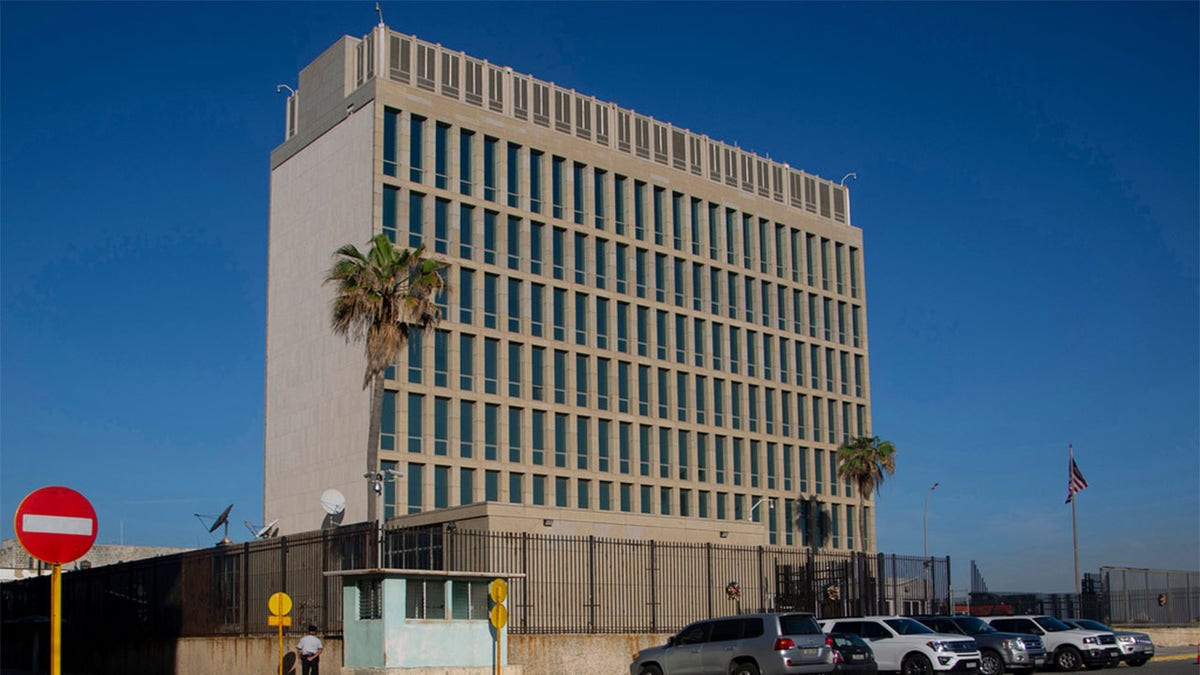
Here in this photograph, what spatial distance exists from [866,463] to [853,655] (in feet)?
167

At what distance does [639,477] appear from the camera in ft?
227

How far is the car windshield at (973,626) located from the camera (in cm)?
3256

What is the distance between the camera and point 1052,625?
35438 millimetres

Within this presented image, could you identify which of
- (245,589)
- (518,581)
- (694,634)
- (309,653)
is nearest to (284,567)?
(245,589)

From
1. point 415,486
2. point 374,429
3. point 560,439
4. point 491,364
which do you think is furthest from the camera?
point 560,439

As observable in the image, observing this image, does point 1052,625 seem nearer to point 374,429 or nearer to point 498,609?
point 498,609

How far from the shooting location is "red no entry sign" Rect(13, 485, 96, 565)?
8.12 meters

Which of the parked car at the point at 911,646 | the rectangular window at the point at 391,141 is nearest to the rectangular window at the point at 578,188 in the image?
the rectangular window at the point at 391,141

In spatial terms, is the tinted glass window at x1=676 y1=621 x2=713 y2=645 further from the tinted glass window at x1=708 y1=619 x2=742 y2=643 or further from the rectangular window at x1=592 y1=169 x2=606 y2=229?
the rectangular window at x1=592 y1=169 x2=606 y2=229

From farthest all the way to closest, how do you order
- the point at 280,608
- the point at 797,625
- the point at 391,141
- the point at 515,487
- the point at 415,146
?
the point at 515,487, the point at 415,146, the point at 391,141, the point at 280,608, the point at 797,625

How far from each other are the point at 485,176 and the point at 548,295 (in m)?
7.23

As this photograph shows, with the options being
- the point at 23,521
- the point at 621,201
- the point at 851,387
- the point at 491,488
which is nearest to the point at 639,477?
the point at 491,488

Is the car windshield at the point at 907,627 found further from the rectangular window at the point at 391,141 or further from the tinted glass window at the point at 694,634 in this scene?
the rectangular window at the point at 391,141

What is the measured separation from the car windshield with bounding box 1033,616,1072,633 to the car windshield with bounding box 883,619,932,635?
660 cm
